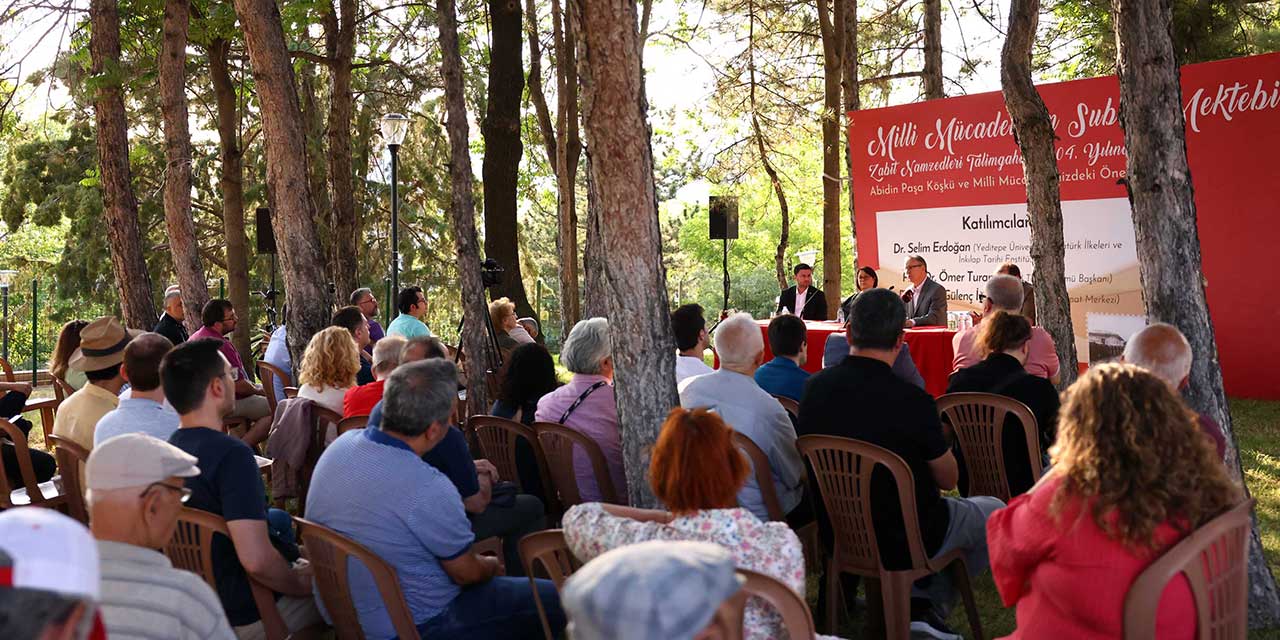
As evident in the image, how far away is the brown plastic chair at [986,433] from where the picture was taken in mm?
4344

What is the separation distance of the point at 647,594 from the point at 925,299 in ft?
29.4

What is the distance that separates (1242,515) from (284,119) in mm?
7070

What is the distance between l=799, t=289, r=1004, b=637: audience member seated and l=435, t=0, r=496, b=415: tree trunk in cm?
431

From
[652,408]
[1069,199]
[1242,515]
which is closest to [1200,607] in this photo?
[1242,515]

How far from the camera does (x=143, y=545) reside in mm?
2207

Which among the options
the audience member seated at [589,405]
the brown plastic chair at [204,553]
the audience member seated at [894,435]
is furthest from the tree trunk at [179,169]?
the audience member seated at [894,435]

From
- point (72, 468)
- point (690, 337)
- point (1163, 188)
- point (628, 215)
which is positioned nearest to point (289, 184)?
point (690, 337)

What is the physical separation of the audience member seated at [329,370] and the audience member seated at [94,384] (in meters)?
0.84

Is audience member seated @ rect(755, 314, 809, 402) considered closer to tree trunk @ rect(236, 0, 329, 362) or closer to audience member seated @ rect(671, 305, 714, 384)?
audience member seated @ rect(671, 305, 714, 384)

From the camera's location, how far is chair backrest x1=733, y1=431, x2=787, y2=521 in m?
3.93

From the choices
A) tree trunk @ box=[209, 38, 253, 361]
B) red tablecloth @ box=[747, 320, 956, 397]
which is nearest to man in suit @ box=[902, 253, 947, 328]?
red tablecloth @ box=[747, 320, 956, 397]

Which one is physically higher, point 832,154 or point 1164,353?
point 832,154

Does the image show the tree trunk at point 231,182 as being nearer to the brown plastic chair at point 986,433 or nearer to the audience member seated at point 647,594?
the brown plastic chair at point 986,433

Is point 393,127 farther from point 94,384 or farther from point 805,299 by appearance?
point 94,384
